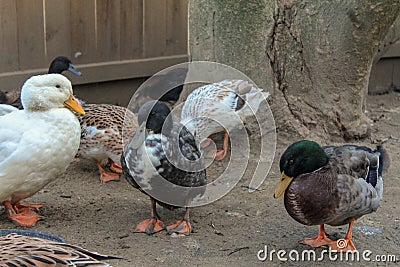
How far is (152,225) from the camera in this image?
507cm

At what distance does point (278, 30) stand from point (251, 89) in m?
0.64

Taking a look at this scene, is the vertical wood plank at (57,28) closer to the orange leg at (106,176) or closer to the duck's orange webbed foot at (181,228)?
the orange leg at (106,176)

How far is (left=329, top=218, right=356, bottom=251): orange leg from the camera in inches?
186

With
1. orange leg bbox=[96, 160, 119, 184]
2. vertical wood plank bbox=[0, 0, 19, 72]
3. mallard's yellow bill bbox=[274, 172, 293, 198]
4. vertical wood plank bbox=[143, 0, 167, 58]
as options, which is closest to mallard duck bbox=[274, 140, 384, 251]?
mallard's yellow bill bbox=[274, 172, 293, 198]

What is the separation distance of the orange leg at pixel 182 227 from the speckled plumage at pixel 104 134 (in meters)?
1.15

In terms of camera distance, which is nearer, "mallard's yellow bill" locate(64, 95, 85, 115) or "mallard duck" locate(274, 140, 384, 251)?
"mallard duck" locate(274, 140, 384, 251)

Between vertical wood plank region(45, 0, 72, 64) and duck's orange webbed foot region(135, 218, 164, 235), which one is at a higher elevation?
vertical wood plank region(45, 0, 72, 64)

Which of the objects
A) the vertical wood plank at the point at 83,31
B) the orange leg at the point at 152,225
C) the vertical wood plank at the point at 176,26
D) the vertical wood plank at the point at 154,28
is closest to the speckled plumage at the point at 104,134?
the orange leg at the point at 152,225

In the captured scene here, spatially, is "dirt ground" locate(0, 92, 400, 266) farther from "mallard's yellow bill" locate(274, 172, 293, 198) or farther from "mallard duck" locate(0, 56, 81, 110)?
"mallard duck" locate(0, 56, 81, 110)

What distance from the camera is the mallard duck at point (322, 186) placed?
14.6ft

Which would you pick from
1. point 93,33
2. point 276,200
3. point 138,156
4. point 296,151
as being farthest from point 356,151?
point 93,33

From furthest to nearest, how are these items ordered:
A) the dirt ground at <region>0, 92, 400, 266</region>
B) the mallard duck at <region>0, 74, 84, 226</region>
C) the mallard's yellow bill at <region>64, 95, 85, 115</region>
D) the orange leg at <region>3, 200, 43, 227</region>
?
the mallard's yellow bill at <region>64, 95, 85, 115</region> < the orange leg at <region>3, 200, 43, 227</region> < the mallard duck at <region>0, 74, 84, 226</region> < the dirt ground at <region>0, 92, 400, 266</region>

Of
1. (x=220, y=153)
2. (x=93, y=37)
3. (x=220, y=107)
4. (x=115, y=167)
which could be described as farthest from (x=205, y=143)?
(x=93, y=37)

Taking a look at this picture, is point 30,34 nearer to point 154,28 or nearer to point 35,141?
point 154,28
